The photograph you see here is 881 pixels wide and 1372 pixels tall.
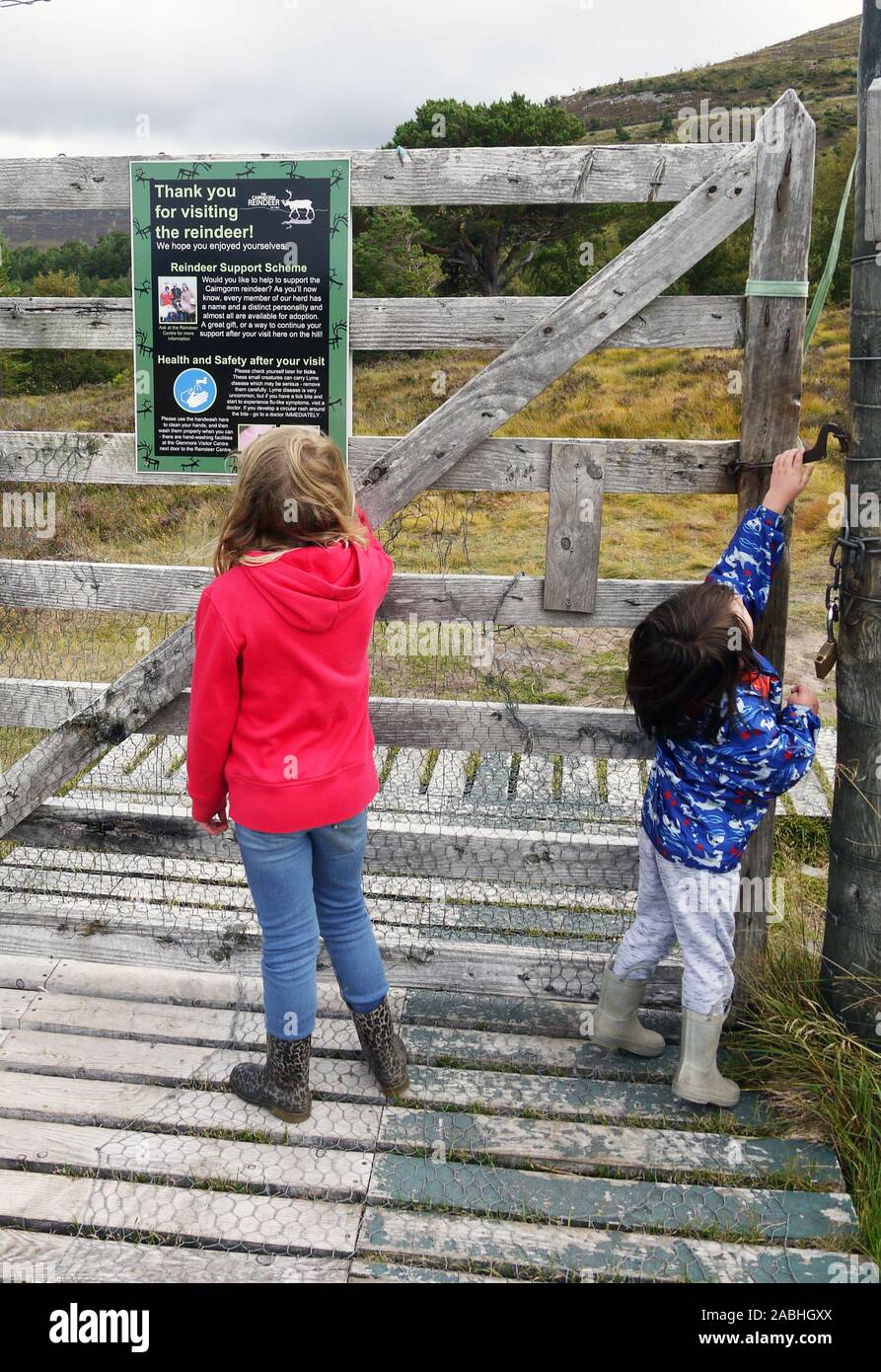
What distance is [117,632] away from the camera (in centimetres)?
798

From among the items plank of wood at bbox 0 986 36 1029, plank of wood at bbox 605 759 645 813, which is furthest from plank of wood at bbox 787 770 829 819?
plank of wood at bbox 0 986 36 1029

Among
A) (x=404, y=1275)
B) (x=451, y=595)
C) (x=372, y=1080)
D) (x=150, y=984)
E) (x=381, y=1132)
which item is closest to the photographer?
(x=404, y=1275)

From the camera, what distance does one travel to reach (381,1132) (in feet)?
10.1

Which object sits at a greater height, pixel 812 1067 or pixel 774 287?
pixel 774 287

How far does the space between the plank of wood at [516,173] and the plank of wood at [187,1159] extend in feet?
8.82

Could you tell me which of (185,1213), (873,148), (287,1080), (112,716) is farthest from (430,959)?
(873,148)

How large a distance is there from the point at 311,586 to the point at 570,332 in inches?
45.7

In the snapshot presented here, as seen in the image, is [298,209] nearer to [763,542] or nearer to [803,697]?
[763,542]

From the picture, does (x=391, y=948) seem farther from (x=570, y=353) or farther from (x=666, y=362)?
(x=666, y=362)

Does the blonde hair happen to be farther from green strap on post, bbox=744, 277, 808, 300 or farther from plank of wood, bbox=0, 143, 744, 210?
green strap on post, bbox=744, 277, 808, 300

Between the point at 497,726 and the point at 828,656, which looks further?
the point at 497,726

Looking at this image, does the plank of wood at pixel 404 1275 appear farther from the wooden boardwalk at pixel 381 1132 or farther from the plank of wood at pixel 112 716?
the plank of wood at pixel 112 716

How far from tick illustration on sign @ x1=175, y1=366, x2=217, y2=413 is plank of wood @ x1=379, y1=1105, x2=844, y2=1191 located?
7.15 feet

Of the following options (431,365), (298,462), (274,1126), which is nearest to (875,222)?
(298,462)
